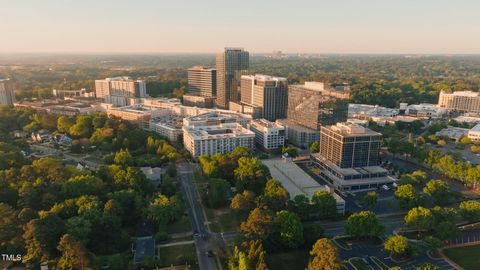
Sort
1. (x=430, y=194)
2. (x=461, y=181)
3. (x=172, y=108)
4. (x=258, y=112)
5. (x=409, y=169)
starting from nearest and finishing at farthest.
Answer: (x=430, y=194) < (x=461, y=181) < (x=409, y=169) < (x=258, y=112) < (x=172, y=108)

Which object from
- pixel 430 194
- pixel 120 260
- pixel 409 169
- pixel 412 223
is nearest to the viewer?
pixel 120 260

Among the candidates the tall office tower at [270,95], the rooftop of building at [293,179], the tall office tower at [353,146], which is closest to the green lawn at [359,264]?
the rooftop of building at [293,179]

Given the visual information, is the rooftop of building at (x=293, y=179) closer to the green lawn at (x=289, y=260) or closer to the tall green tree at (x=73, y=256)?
the green lawn at (x=289, y=260)

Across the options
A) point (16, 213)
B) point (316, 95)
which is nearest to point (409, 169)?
point (316, 95)

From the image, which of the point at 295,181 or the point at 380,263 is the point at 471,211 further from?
the point at 295,181

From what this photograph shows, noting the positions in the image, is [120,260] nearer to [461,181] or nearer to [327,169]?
[327,169]

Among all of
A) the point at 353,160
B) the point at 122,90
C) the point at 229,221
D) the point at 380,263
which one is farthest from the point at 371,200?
the point at 122,90

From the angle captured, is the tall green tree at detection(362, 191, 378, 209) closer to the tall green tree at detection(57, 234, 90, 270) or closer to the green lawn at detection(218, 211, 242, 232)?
the green lawn at detection(218, 211, 242, 232)
